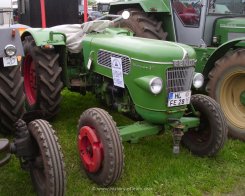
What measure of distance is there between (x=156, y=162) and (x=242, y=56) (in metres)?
1.70

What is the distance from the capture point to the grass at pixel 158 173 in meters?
3.24

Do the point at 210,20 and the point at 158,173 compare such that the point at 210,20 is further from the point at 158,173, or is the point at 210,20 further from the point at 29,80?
the point at 158,173

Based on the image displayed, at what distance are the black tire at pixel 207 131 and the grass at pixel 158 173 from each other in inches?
4.1

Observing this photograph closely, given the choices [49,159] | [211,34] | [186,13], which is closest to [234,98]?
[211,34]

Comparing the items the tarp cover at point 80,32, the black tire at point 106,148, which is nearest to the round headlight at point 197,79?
the black tire at point 106,148

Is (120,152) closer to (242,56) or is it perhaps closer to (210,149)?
(210,149)

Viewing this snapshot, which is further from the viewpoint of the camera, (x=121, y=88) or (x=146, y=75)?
(x=121, y=88)

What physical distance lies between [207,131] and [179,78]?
79 cm

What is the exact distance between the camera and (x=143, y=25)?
5.44 m

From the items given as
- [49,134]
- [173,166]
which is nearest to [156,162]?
[173,166]

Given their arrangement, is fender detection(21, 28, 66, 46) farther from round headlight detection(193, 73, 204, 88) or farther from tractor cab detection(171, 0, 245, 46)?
tractor cab detection(171, 0, 245, 46)

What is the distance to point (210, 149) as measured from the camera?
148 inches

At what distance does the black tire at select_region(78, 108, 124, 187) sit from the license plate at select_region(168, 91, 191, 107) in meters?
0.58

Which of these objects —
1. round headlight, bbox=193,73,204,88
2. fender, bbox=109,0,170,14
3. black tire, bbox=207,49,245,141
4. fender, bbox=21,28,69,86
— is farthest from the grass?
fender, bbox=109,0,170,14
